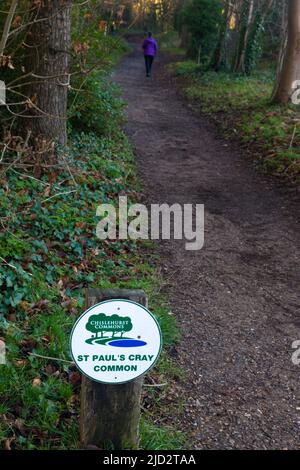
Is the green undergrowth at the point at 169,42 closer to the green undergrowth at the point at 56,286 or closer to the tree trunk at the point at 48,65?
the tree trunk at the point at 48,65

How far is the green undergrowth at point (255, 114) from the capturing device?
32.1 feet

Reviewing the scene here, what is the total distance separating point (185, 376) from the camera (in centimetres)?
402

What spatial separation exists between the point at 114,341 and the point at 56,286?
205cm

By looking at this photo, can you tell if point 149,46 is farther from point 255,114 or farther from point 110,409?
point 110,409

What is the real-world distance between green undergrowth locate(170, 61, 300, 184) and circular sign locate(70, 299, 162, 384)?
21.9 feet

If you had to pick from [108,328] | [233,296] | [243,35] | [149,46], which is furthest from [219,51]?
[108,328]

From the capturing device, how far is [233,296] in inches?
209

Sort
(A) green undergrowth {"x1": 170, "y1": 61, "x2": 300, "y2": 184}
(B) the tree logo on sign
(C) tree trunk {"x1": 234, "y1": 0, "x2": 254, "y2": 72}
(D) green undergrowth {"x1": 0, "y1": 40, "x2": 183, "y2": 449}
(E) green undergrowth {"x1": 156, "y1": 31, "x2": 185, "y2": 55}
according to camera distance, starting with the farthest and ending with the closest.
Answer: (E) green undergrowth {"x1": 156, "y1": 31, "x2": 185, "y2": 55}
(C) tree trunk {"x1": 234, "y1": 0, "x2": 254, "y2": 72}
(A) green undergrowth {"x1": 170, "y1": 61, "x2": 300, "y2": 184}
(D) green undergrowth {"x1": 0, "y1": 40, "x2": 183, "y2": 449}
(B) the tree logo on sign

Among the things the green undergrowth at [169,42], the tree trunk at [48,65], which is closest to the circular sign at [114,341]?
the tree trunk at [48,65]

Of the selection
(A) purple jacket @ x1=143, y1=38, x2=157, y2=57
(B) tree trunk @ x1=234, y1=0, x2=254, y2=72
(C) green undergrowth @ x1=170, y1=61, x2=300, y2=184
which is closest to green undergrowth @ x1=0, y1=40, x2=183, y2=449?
(C) green undergrowth @ x1=170, y1=61, x2=300, y2=184

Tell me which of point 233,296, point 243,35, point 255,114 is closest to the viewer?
point 233,296

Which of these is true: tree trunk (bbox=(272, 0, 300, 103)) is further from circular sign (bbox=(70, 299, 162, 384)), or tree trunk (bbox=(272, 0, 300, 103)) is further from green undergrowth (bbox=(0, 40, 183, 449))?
circular sign (bbox=(70, 299, 162, 384))

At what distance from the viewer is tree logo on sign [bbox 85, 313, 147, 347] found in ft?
9.02
